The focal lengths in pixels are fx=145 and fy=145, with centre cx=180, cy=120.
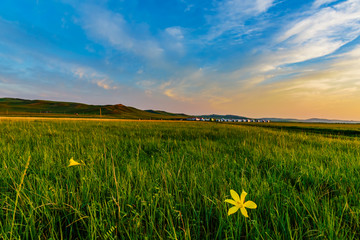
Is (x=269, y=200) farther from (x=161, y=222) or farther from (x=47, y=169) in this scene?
(x=47, y=169)

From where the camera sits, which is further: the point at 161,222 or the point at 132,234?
the point at 161,222

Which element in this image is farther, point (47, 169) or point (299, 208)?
point (47, 169)

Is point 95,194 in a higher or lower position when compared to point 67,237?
higher

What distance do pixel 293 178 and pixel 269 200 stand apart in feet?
3.27

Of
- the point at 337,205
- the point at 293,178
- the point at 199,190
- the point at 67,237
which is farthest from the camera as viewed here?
the point at 293,178

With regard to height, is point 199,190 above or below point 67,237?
above

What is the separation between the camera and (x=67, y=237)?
114cm

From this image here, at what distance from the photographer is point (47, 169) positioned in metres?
2.04

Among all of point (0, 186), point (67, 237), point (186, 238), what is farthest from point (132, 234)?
point (0, 186)

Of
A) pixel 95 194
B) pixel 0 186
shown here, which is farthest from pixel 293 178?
pixel 0 186

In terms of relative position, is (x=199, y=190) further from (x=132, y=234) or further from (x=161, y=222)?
(x=132, y=234)

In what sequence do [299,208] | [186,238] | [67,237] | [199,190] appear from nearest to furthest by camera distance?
[186,238] → [67,237] → [299,208] → [199,190]

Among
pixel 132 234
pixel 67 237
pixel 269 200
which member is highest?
pixel 269 200

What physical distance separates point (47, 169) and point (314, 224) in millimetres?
3091
